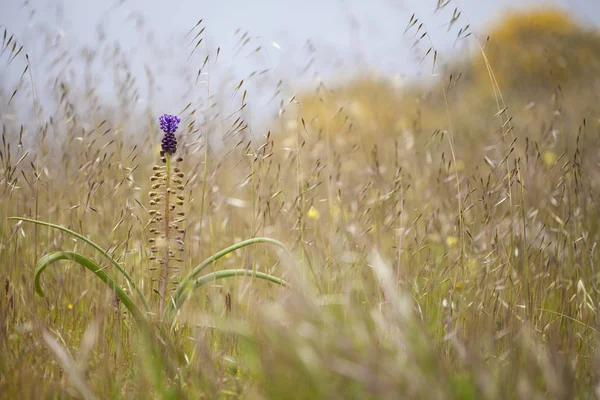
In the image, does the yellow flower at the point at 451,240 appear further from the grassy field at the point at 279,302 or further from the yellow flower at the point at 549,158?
the yellow flower at the point at 549,158

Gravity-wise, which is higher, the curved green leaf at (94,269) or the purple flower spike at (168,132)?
the purple flower spike at (168,132)

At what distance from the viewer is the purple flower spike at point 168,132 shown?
1.63m

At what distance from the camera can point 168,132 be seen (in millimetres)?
1653

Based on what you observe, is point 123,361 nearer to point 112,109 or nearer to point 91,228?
point 91,228

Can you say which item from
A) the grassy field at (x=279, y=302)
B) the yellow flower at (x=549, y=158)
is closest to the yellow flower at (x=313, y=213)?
the grassy field at (x=279, y=302)

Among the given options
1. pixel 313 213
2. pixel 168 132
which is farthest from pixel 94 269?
pixel 313 213

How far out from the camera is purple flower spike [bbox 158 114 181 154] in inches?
64.1

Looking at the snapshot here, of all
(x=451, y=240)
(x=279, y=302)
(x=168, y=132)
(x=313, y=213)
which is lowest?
(x=451, y=240)

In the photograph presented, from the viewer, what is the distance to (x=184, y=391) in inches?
54.4

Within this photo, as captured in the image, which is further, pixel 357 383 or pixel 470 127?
pixel 470 127

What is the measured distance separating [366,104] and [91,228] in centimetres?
589

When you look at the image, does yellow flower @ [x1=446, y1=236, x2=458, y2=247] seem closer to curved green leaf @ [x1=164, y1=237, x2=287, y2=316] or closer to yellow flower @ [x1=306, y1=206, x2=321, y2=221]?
yellow flower @ [x1=306, y1=206, x2=321, y2=221]

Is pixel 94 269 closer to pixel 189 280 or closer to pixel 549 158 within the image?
pixel 189 280

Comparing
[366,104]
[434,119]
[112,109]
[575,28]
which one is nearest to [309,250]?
[112,109]
